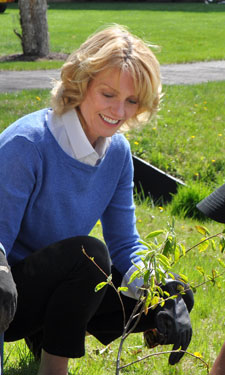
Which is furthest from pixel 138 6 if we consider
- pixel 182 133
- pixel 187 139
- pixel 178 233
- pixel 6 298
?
pixel 6 298

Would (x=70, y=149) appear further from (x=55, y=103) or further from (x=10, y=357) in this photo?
(x=10, y=357)

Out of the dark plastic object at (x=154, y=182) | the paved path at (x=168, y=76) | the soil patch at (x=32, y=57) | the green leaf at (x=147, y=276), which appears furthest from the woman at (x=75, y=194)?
the soil patch at (x=32, y=57)

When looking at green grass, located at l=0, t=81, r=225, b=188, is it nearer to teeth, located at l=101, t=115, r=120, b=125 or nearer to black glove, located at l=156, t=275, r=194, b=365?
teeth, located at l=101, t=115, r=120, b=125

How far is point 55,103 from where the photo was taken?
2854mm

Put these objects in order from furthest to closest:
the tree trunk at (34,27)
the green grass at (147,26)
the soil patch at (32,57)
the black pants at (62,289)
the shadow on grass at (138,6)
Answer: the shadow on grass at (138,6), the green grass at (147,26), the soil patch at (32,57), the tree trunk at (34,27), the black pants at (62,289)

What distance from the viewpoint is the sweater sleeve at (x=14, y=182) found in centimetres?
258

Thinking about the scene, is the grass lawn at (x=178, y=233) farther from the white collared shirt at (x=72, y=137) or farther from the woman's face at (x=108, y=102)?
the woman's face at (x=108, y=102)

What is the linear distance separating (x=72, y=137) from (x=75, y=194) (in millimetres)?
221

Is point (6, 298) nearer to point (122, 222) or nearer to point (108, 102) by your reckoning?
point (108, 102)

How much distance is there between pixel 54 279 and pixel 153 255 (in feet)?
2.45

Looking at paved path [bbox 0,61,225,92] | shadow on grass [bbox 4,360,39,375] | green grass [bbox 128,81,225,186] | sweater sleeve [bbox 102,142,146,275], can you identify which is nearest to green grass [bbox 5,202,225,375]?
shadow on grass [bbox 4,360,39,375]

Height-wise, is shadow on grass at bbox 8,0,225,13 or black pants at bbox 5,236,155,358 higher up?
black pants at bbox 5,236,155,358

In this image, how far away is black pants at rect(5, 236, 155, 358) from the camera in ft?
8.45

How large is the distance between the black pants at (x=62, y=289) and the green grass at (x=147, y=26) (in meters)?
7.24
